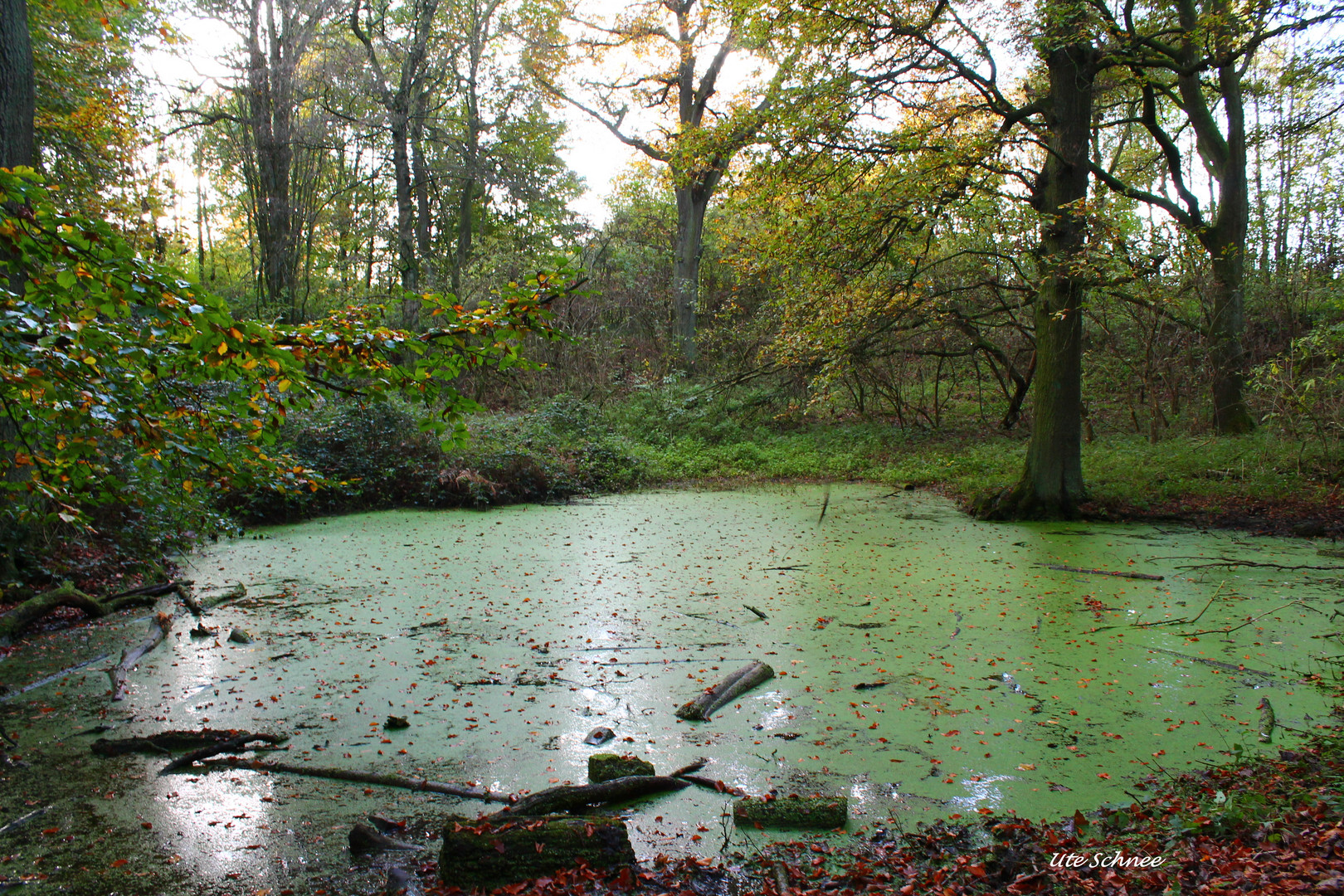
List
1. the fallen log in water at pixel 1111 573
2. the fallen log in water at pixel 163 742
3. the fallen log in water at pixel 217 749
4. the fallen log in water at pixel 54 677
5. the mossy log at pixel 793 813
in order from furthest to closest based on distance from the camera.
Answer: the fallen log in water at pixel 1111 573 → the fallen log in water at pixel 54 677 → the fallen log in water at pixel 163 742 → the fallen log in water at pixel 217 749 → the mossy log at pixel 793 813

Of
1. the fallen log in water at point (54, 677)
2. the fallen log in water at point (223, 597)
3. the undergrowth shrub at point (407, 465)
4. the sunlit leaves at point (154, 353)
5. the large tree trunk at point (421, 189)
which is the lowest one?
the fallen log in water at point (54, 677)

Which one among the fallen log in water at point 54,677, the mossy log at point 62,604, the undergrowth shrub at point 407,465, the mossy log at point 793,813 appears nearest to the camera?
the mossy log at point 793,813

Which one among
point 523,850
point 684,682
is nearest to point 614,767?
point 523,850

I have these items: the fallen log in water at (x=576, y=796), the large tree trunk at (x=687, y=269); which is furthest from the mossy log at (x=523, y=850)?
the large tree trunk at (x=687, y=269)

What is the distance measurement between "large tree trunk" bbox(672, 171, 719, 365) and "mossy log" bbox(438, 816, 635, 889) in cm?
1483

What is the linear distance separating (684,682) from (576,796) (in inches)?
50.2

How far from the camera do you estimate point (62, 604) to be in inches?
189

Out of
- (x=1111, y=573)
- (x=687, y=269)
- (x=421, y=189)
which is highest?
(x=421, y=189)

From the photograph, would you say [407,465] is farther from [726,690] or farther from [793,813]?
[793,813]

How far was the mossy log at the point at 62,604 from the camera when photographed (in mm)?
4438

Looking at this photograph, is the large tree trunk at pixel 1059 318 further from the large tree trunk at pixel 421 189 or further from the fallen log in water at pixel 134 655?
the large tree trunk at pixel 421 189

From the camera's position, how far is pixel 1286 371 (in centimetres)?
836

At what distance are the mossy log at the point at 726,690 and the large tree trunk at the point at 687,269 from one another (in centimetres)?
1335

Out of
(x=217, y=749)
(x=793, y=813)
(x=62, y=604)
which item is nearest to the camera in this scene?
(x=793, y=813)
